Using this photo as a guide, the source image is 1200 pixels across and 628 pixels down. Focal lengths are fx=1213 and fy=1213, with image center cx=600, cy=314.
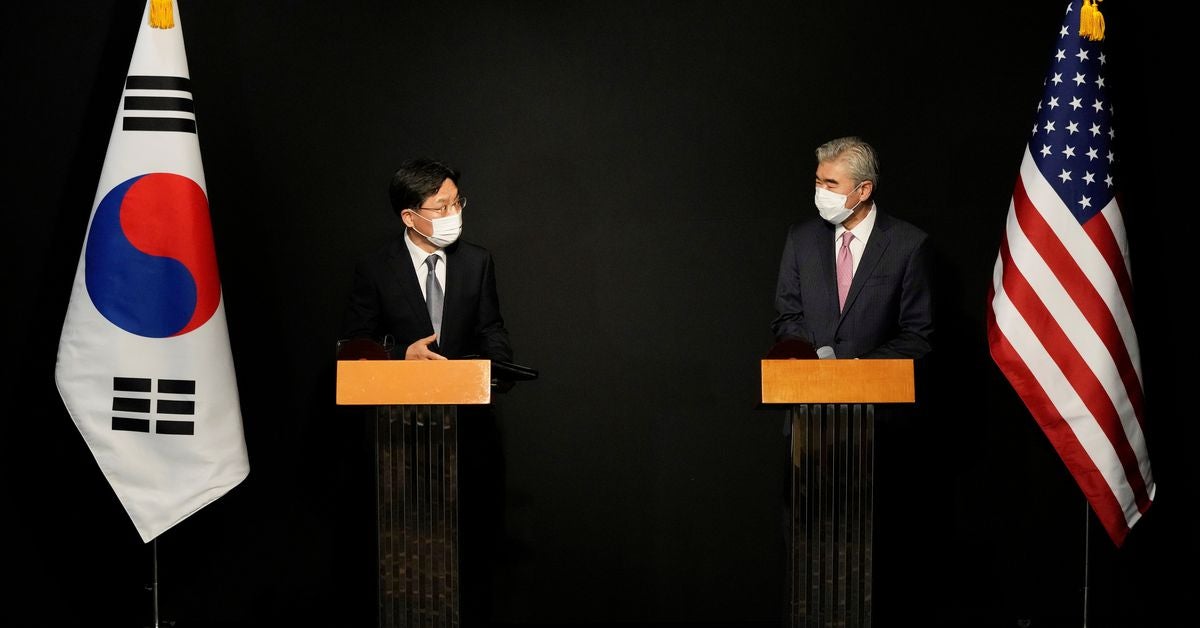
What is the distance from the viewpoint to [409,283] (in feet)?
13.6

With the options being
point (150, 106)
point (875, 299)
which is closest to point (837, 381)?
point (875, 299)

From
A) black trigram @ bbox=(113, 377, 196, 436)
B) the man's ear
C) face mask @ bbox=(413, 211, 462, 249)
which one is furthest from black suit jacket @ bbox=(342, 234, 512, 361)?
Result: the man's ear

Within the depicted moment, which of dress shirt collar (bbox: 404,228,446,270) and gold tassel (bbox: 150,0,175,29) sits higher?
gold tassel (bbox: 150,0,175,29)

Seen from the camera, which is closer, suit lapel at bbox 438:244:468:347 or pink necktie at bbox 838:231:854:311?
pink necktie at bbox 838:231:854:311

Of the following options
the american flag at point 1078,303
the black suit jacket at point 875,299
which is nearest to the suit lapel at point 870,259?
the black suit jacket at point 875,299

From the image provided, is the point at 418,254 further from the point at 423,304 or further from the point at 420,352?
the point at 420,352

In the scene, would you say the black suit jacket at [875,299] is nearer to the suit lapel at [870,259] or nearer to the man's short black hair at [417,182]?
the suit lapel at [870,259]

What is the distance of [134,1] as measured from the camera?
4.75 meters

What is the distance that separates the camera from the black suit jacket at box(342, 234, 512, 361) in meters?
4.12

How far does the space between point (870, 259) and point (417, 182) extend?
152 centimetres

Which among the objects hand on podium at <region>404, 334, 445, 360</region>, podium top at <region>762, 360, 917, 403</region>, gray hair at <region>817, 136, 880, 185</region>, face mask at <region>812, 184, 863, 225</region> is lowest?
podium top at <region>762, 360, 917, 403</region>

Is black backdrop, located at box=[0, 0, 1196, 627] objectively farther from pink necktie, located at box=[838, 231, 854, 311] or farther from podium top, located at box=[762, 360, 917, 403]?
podium top, located at box=[762, 360, 917, 403]

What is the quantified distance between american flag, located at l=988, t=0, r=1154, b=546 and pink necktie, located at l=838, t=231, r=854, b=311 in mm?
565

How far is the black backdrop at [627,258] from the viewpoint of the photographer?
4.77 metres
